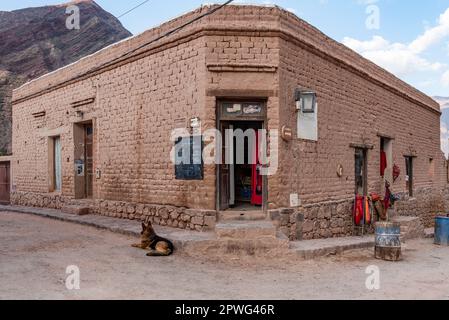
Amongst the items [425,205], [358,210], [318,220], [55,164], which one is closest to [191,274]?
[318,220]

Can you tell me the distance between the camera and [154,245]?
7742 millimetres

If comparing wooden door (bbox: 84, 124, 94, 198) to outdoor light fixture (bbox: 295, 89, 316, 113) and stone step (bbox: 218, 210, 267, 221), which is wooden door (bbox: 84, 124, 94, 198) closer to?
stone step (bbox: 218, 210, 267, 221)

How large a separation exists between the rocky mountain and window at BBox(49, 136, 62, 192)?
50.4 feet

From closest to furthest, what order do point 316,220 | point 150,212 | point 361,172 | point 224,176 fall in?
point 224,176
point 316,220
point 150,212
point 361,172

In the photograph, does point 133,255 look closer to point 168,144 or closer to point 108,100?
point 168,144

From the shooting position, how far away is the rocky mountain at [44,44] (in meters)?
29.7

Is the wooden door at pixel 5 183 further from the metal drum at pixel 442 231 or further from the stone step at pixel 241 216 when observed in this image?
the metal drum at pixel 442 231

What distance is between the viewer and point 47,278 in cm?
581

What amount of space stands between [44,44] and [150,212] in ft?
97.8

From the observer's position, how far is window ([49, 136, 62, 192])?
14.5 meters

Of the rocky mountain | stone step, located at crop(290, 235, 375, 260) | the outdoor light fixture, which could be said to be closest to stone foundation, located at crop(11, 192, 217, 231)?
stone step, located at crop(290, 235, 375, 260)

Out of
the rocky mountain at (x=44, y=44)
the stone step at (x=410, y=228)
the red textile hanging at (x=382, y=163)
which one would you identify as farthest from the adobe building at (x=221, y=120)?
Answer: the rocky mountain at (x=44, y=44)

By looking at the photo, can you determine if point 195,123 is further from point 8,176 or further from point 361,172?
point 8,176
